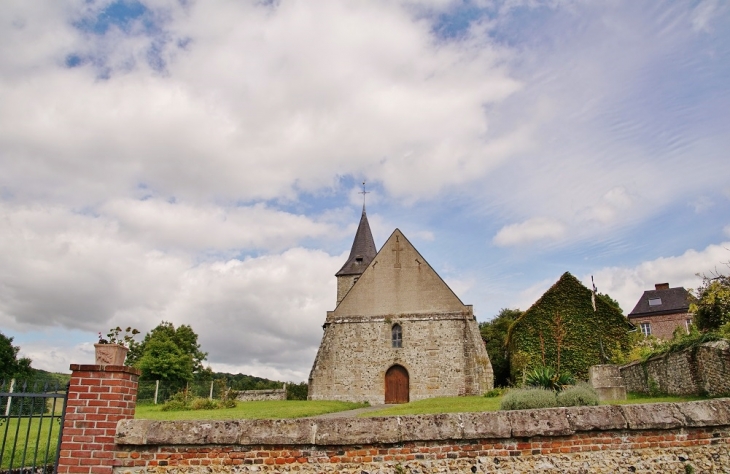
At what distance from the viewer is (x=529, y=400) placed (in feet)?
28.7

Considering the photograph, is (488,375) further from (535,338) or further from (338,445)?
(338,445)

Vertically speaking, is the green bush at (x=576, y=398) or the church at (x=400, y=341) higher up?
the church at (x=400, y=341)

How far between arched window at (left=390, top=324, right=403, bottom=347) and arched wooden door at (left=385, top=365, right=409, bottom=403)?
1.28 meters

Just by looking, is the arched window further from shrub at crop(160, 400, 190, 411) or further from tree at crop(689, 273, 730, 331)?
tree at crop(689, 273, 730, 331)

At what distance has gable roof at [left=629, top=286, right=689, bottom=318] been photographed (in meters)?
48.6

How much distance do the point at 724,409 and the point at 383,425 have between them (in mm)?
3760

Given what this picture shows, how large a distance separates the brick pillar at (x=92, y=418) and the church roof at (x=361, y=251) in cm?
3497

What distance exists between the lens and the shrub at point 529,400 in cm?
871

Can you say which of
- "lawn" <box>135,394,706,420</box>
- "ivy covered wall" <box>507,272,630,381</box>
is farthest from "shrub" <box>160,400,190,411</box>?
"ivy covered wall" <box>507,272,630,381</box>

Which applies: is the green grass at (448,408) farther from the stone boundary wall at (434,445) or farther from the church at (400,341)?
the church at (400,341)

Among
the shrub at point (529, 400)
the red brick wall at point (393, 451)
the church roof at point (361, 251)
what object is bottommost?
the red brick wall at point (393, 451)

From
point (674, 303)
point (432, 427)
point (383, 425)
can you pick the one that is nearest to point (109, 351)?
point (383, 425)

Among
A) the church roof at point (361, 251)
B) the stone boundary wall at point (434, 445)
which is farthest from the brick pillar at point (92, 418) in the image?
the church roof at point (361, 251)

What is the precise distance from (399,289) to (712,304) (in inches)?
659
